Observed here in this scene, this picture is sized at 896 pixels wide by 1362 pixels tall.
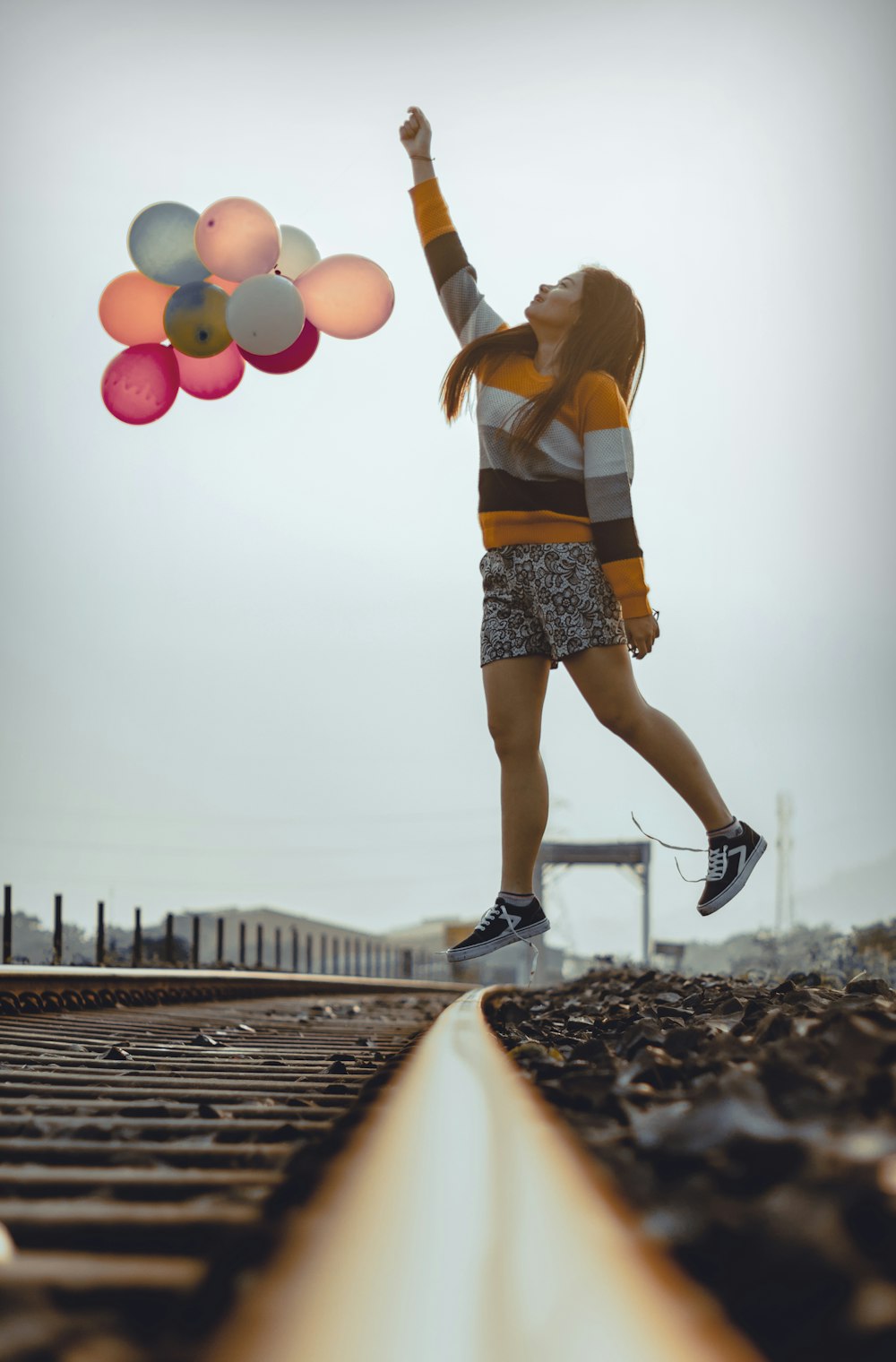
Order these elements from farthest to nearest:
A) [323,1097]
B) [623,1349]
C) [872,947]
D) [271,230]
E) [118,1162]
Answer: [872,947], [271,230], [323,1097], [118,1162], [623,1349]

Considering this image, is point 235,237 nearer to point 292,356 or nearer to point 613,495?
point 292,356

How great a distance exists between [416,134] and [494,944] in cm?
294

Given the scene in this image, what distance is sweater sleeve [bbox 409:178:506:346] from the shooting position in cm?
405

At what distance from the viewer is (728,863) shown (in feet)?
11.6

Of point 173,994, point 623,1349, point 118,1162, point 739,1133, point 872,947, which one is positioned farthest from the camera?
point 872,947

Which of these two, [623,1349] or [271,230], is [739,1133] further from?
→ [271,230]

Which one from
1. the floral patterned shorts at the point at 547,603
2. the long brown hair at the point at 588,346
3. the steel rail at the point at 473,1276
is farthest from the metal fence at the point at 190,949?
the steel rail at the point at 473,1276

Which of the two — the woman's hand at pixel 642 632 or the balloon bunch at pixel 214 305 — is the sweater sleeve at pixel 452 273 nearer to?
the balloon bunch at pixel 214 305

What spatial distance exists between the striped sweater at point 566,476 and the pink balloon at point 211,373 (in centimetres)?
210

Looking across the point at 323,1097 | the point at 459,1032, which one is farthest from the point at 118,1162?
the point at 459,1032

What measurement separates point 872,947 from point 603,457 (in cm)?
1246

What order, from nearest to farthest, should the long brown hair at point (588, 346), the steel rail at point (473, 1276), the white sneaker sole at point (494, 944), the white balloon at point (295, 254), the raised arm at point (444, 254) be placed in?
1. the steel rail at point (473, 1276)
2. the white sneaker sole at point (494, 944)
3. the long brown hair at point (588, 346)
4. the raised arm at point (444, 254)
5. the white balloon at point (295, 254)

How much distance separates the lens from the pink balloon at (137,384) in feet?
16.6

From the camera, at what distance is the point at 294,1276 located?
0.55m
